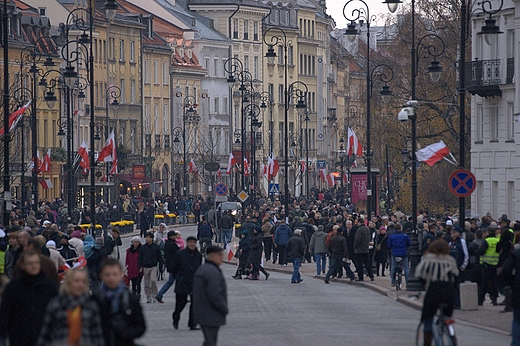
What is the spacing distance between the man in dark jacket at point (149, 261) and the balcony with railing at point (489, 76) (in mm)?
22766

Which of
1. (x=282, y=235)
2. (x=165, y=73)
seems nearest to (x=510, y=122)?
(x=282, y=235)

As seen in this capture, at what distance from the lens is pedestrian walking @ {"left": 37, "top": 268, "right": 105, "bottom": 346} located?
10617 mm

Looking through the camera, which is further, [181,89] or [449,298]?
[181,89]

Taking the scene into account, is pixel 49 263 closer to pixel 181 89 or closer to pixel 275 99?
pixel 181 89

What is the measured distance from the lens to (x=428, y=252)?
16531 mm

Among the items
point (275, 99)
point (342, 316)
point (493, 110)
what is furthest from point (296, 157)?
point (342, 316)

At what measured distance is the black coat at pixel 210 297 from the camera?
15.9 m

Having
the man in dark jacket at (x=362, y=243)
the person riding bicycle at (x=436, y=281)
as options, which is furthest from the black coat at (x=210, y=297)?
the man in dark jacket at (x=362, y=243)

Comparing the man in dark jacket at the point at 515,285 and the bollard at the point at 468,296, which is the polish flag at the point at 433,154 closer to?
the bollard at the point at 468,296

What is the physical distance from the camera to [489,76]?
49125 millimetres

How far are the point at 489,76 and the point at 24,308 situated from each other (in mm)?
38004

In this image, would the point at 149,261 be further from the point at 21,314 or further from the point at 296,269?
the point at 21,314

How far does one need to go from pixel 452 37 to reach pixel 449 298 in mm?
47009

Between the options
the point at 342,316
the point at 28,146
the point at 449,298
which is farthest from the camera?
the point at 28,146
